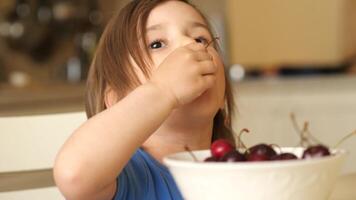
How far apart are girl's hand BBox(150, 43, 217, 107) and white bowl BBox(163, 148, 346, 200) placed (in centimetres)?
14

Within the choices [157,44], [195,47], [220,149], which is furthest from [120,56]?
[220,149]

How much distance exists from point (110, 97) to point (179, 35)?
5.8 inches

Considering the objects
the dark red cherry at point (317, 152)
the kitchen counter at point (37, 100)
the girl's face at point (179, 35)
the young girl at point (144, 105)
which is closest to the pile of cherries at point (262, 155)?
the dark red cherry at point (317, 152)

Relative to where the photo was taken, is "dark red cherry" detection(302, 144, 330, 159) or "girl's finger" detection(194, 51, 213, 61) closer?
"dark red cherry" detection(302, 144, 330, 159)

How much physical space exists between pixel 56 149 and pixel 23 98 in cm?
157

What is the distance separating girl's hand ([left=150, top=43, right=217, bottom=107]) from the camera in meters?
0.75

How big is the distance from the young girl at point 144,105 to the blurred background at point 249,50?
1537 millimetres

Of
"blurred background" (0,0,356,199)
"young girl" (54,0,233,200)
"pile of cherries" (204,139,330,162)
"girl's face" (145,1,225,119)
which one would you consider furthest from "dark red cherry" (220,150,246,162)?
"blurred background" (0,0,356,199)

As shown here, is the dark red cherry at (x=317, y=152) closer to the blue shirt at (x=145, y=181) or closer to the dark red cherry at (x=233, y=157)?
the dark red cherry at (x=233, y=157)

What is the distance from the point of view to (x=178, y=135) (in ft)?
2.96

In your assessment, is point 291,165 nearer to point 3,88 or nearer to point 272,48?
point 3,88

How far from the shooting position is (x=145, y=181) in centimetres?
84

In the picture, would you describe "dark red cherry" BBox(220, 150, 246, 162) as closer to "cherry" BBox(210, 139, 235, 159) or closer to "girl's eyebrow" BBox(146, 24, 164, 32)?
"cherry" BBox(210, 139, 235, 159)

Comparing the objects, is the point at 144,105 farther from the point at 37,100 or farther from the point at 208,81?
the point at 37,100
